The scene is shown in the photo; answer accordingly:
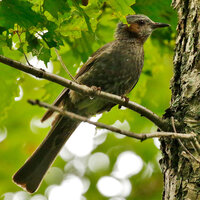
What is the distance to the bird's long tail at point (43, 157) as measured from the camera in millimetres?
4383

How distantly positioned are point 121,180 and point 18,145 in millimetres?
2021

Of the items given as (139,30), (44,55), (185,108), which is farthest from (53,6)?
(139,30)

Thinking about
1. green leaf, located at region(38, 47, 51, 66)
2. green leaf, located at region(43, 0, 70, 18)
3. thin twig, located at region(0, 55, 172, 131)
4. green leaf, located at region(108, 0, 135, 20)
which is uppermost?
green leaf, located at region(108, 0, 135, 20)

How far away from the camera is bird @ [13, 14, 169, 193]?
463cm

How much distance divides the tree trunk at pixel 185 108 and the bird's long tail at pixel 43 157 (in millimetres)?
1581

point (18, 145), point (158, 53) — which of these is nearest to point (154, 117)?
point (158, 53)

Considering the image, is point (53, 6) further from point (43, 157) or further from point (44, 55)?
point (43, 157)

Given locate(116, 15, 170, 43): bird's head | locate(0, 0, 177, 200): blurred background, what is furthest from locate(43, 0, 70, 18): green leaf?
locate(116, 15, 170, 43): bird's head

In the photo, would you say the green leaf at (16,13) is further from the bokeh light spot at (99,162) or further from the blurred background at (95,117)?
the bokeh light spot at (99,162)

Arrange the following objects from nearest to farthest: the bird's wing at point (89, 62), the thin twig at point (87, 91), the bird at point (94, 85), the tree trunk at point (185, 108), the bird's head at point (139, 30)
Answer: the thin twig at point (87, 91), the tree trunk at point (185, 108), the bird at point (94, 85), the bird's wing at point (89, 62), the bird's head at point (139, 30)

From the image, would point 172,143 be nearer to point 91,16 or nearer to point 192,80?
point 192,80

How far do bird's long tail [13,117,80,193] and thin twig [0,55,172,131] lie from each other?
162 centimetres

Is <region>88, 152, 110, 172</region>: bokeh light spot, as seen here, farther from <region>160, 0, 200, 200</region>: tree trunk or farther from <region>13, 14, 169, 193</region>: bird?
<region>160, 0, 200, 200</region>: tree trunk

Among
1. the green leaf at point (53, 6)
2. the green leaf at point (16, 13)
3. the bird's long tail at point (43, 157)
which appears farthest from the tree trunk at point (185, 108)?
the bird's long tail at point (43, 157)
